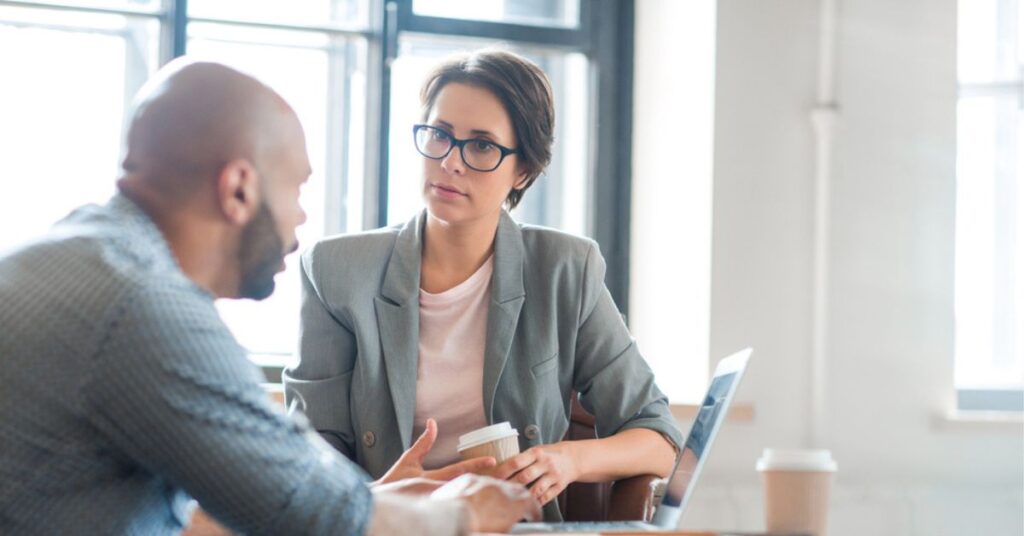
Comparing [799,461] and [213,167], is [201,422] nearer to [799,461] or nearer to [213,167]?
[213,167]

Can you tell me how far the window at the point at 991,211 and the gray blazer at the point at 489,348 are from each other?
196 centimetres

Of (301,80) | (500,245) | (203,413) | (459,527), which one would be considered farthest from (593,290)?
(301,80)

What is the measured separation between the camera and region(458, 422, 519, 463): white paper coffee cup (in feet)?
5.51

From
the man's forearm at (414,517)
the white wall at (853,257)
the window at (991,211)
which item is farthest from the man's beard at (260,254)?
the window at (991,211)

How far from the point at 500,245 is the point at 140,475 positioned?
119 cm

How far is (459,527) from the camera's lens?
1.19 metres

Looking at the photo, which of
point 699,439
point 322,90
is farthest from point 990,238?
point 699,439

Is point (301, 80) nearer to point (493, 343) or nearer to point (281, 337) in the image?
point (281, 337)

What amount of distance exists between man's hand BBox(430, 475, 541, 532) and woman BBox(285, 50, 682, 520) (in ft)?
2.31

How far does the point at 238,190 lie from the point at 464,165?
1.05m

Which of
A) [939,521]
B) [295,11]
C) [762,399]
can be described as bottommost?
[939,521]

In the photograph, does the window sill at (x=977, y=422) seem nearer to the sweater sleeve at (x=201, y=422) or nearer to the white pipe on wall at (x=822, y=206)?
the white pipe on wall at (x=822, y=206)

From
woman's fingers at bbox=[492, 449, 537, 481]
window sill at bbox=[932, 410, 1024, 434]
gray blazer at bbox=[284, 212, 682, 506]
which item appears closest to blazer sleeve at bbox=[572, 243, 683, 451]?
gray blazer at bbox=[284, 212, 682, 506]

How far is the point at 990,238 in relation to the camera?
387cm
